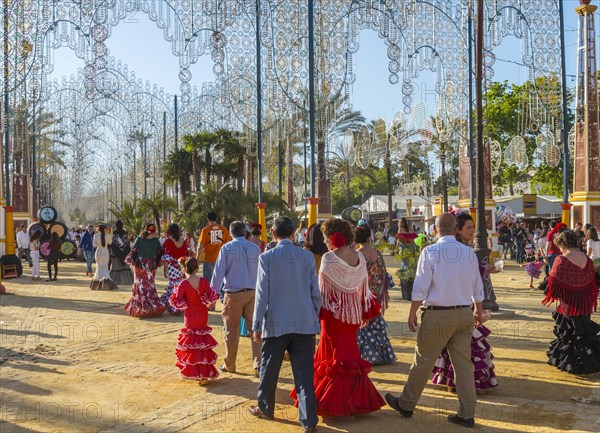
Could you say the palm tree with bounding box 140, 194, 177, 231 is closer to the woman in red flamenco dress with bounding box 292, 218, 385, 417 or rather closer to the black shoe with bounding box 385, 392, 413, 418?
the woman in red flamenco dress with bounding box 292, 218, 385, 417

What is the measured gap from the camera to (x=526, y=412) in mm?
6078

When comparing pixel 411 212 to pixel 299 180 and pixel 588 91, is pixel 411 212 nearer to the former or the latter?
pixel 299 180

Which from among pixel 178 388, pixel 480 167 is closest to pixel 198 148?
pixel 480 167

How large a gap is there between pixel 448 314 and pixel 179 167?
3219 centimetres

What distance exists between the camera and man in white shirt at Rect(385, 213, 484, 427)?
5.64 meters

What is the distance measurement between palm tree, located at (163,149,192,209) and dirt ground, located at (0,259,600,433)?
1002 inches

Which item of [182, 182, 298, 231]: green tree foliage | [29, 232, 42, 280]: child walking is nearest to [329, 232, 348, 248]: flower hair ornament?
[29, 232, 42, 280]: child walking

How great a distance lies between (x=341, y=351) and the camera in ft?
19.4

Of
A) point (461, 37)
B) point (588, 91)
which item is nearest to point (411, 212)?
point (588, 91)

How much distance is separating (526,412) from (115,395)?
3.91 metres

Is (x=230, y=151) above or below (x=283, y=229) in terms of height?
above

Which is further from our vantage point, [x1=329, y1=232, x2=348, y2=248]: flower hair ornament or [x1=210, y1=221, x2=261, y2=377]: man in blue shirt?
[x1=210, y1=221, x2=261, y2=377]: man in blue shirt

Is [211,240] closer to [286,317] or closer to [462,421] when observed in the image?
[286,317]

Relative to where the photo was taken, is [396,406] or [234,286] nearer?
[396,406]
